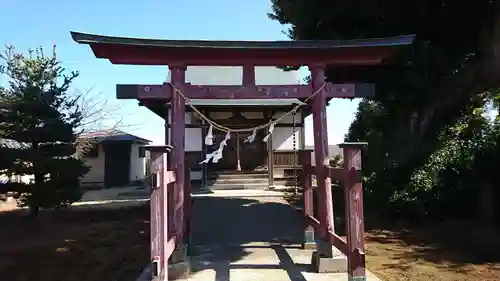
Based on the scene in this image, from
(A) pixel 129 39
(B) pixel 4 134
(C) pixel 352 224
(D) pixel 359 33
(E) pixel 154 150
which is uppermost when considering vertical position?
(D) pixel 359 33

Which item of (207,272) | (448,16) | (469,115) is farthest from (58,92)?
(469,115)

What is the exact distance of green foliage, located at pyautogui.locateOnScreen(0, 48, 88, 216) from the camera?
991cm

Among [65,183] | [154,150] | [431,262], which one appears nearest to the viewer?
[154,150]

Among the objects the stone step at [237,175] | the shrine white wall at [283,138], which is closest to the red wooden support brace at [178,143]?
the stone step at [237,175]

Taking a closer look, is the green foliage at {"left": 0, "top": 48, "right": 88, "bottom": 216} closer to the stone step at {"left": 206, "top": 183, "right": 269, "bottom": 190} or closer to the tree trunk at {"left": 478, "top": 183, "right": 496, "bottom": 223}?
the stone step at {"left": 206, "top": 183, "right": 269, "bottom": 190}

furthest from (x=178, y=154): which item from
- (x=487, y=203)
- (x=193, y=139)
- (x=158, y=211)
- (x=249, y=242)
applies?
(x=193, y=139)

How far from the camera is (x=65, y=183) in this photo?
1033 cm

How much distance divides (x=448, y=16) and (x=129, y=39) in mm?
7136

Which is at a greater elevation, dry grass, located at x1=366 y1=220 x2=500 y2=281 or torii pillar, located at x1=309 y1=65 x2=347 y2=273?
torii pillar, located at x1=309 y1=65 x2=347 y2=273

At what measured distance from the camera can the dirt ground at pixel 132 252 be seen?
584 cm

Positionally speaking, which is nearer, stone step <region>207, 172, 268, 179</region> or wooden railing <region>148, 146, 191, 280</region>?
wooden railing <region>148, 146, 191, 280</region>

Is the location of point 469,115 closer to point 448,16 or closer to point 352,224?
point 448,16

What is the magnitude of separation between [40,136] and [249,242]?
19.5 feet

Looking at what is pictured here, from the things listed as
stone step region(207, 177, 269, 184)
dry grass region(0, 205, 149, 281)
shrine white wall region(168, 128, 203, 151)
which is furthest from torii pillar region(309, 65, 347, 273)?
shrine white wall region(168, 128, 203, 151)
